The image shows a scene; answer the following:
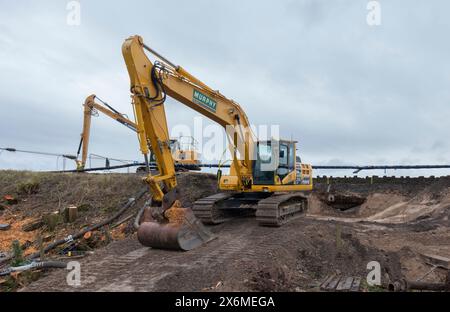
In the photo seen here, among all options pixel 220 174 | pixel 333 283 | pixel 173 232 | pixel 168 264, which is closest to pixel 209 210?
pixel 220 174

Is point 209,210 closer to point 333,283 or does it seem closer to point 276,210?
point 276,210

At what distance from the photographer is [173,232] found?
9.52 meters

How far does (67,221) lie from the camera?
15.3 m

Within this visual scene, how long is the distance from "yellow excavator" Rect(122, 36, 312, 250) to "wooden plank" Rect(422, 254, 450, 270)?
429cm

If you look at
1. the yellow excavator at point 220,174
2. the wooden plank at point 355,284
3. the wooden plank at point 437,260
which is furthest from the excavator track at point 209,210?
the wooden plank at point 437,260

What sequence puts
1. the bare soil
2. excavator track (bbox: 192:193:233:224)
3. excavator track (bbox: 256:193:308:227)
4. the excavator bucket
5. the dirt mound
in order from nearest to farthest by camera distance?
1. the bare soil
2. the excavator bucket
3. excavator track (bbox: 256:193:308:227)
4. excavator track (bbox: 192:193:233:224)
5. the dirt mound

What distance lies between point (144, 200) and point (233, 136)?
5096 millimetres

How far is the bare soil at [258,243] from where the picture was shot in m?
7.80

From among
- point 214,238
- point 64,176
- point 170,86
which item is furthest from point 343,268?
point 64,176

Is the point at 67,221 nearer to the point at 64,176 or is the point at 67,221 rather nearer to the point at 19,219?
the point at 19,219

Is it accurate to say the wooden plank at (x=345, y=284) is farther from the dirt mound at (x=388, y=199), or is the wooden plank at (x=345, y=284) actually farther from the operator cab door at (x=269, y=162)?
the dirt mound at (x=388, y=199)

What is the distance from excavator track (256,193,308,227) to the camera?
12070 mm

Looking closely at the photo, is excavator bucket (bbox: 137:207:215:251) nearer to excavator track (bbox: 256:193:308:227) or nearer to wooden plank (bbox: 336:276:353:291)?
excavator track (bbox: 256:193:308:227)

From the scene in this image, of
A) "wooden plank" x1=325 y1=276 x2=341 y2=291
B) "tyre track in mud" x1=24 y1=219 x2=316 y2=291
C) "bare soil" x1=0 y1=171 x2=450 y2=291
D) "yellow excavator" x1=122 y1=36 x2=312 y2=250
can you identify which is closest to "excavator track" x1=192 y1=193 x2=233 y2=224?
"yellow excavator" x1=122 y1=36 x2=312 y2=250
